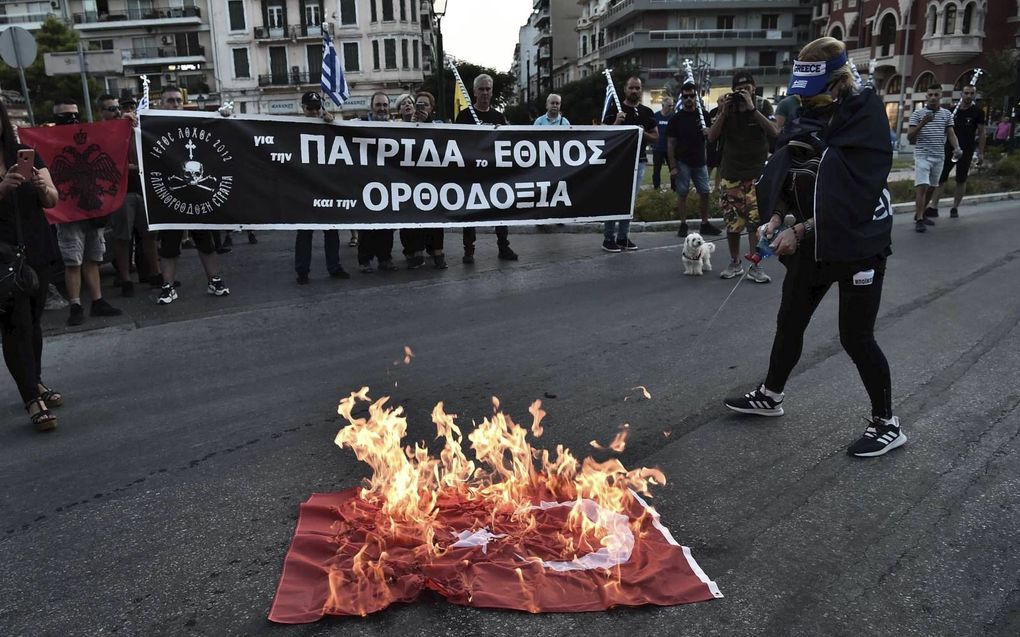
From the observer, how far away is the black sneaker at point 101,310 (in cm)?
761

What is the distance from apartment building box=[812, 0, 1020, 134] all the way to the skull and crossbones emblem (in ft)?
155

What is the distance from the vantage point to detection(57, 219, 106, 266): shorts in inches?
288

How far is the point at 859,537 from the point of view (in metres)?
3.20

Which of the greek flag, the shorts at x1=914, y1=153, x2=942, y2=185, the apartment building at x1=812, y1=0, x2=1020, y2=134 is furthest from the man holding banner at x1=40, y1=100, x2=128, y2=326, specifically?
the apartment building at x1=812, y1=0, x2=1020, y2=134

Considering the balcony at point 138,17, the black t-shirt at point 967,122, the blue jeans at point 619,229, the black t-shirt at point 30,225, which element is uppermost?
the balcony at point 138,17

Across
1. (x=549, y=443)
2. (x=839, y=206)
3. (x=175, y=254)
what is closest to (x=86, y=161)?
(x=175, y=254)

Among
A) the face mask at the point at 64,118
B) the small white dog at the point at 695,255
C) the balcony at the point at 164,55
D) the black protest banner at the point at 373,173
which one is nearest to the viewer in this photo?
the face mask at the point at 64,118

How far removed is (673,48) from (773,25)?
448 inches

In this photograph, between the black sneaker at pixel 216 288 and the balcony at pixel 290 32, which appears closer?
the black sneaker at pixel 216 288

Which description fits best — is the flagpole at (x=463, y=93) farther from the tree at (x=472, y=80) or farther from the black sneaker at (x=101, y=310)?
the tree at (x=472, y=80)

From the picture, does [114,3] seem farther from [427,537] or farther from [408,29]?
[427,537]

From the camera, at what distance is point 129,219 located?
27.8ft

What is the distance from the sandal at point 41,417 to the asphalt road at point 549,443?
0.28 ft

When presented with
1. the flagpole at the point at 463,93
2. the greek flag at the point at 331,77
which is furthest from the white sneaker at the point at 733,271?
the greek flag at the point at 331,77
